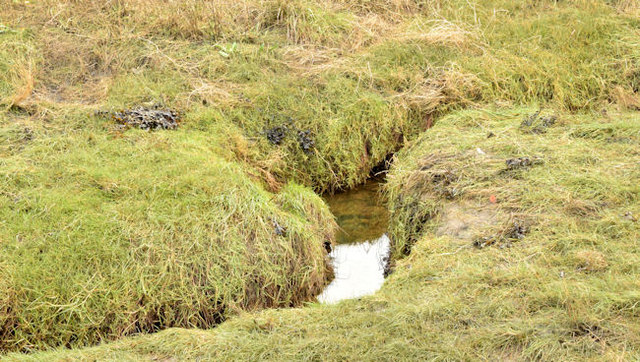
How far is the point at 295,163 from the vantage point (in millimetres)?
6500

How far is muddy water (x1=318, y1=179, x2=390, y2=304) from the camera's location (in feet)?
17.5

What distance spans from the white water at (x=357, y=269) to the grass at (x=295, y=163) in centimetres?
15

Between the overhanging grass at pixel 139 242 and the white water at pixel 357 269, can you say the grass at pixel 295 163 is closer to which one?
the overhanging grass at pixel 139 242

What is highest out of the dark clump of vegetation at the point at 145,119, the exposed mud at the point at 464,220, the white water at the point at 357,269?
the dark clump of vegetation at the point at 145,119

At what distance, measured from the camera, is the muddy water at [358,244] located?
5.34 m

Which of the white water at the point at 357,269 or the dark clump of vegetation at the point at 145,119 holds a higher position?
the dark clump of vegetation at the point at 145,119

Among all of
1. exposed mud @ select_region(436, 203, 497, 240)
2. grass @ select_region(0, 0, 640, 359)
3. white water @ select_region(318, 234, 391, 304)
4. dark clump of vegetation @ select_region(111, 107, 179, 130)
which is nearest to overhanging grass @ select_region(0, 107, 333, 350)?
grass @ select_region(0, 0, 640, 359)

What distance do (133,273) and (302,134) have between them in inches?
99.5

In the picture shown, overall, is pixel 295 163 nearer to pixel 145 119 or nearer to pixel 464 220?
pixel 145 119

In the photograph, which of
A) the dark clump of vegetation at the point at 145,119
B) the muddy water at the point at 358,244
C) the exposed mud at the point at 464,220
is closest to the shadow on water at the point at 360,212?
the muddy water at the point at 358,244

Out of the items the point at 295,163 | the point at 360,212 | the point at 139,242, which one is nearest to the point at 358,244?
the point at 360,212

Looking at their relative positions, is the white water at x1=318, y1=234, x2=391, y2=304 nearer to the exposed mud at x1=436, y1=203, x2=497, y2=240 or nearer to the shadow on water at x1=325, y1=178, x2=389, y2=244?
the shadow on water at x1=325, y1=178, x2=389, y2=244

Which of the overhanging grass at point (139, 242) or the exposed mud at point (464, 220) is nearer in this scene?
the overhanging grass at point (139, 242)

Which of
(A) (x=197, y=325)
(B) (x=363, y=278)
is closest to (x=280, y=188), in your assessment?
(B) (x=363, y=278)
